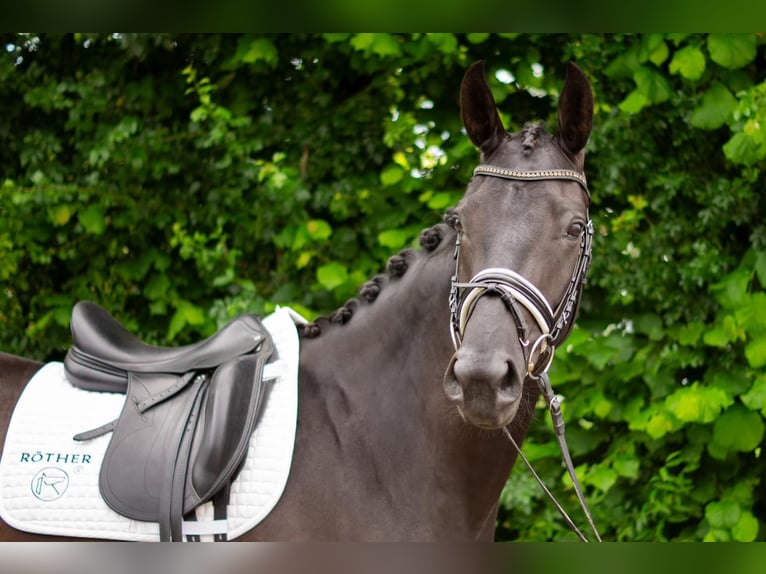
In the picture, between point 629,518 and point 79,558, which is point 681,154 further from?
point 79,558

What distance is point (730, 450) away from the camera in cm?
426

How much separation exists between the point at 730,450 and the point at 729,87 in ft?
6.24

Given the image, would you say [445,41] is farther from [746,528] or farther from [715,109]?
[746,528]

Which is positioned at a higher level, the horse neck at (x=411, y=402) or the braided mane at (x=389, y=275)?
the braided mane at (x=389, y=275)

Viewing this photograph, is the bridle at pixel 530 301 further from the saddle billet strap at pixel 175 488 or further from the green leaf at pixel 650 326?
the green leaf at pixel 650 326

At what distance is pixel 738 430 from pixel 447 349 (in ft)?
8.12

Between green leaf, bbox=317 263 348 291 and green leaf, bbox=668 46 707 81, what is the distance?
81.6 inches

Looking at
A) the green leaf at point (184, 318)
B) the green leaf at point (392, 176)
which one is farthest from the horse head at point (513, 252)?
the green leaf at point (184, 318)

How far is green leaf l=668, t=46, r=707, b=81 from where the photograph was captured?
13.5ft

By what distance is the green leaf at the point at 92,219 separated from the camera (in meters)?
5.09

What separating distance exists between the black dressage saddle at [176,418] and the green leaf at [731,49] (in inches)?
110

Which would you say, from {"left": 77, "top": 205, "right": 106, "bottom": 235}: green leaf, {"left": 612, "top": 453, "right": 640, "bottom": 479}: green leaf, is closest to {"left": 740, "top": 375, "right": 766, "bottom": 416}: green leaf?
{"left": 612, "top": 453, "right": 640, "bottom": 479}: green leaf

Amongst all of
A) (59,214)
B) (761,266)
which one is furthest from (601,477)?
(59,214)

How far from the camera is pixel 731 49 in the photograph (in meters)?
4.07
